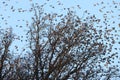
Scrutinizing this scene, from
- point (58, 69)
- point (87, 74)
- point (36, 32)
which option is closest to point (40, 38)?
point (36, 32)

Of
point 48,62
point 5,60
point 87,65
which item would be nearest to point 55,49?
point 48,62

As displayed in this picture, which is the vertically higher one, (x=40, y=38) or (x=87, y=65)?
(x=40, y=38)

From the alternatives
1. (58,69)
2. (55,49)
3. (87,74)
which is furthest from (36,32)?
(87,74)

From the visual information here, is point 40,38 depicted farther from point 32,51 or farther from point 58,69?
point 58,69

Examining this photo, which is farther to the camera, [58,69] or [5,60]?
[5,60]

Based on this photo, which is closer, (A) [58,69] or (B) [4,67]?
(A) [58,69]

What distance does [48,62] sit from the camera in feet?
72.6

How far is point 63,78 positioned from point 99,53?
10.9 ft

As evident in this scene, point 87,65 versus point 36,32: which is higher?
point 36,32

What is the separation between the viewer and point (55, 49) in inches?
878

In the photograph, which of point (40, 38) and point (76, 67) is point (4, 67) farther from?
point (76, 67)

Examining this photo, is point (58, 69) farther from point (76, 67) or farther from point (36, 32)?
point (36, 32)

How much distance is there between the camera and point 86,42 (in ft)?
73.9

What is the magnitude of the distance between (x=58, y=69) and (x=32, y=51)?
2.42m
